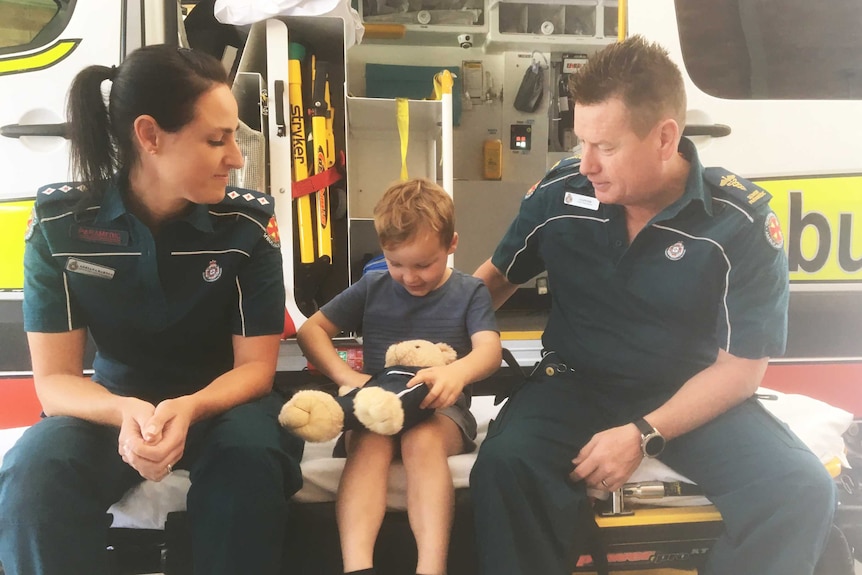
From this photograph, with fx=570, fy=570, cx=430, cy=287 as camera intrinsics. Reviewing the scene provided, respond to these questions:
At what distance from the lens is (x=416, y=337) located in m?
1.17

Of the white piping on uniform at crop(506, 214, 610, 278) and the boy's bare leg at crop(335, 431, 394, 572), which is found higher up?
the white piping on uniform at crop(506, 214, 610, 278)

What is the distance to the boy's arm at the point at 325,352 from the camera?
110cm

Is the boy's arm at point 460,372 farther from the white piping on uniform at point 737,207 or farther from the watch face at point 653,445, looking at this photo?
the white piping on uniform at point 737,207

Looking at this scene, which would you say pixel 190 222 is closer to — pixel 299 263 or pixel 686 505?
pixel 299 263

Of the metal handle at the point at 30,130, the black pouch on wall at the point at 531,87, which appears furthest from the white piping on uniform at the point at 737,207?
the black pouch on wall at the point at 531,87

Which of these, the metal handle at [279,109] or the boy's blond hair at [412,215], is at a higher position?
the metal handle at [279,109]

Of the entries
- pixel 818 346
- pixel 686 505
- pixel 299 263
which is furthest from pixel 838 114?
pixel 299 263

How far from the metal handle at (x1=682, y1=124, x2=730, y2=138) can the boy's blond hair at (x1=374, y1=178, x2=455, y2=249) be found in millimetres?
651

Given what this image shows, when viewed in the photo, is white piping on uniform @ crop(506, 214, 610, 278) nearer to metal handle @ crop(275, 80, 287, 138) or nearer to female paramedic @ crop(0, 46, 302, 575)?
female paramedic @ crop(0, 46, 302, 575)

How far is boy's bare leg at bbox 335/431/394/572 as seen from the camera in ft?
2.93

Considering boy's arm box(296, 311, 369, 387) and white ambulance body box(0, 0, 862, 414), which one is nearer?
boy's arm box(296, 311, 369, 387)

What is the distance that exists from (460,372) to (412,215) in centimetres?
31

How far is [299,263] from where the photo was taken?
1733 mm

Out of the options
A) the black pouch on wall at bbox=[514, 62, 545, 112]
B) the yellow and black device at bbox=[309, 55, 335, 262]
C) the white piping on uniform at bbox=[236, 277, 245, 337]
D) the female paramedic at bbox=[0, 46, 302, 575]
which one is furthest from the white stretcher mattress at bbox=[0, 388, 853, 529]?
the black pouch on wall at bbox=[514, 62, 545, 112]
